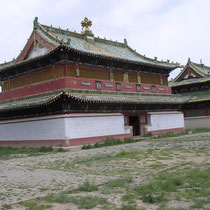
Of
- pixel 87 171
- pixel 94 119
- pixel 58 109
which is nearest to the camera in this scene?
pixel 87 171

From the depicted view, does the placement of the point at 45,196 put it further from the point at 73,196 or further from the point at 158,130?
the point at 158,130

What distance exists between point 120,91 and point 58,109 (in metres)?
6.86

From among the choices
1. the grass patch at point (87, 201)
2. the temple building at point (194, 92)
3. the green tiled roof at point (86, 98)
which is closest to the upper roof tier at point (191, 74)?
the temple building at point (194, 92)

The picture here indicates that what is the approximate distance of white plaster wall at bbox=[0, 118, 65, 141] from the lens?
845 inches

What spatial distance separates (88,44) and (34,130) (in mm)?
9997

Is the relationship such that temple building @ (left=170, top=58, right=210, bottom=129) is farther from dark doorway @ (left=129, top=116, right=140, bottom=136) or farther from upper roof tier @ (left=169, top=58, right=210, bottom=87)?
dark doorway @ (left=129, top=116, right=140, bottom=136)

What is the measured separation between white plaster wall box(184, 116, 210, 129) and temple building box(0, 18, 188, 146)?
23.3ft

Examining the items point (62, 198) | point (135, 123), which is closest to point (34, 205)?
point (62, 198)

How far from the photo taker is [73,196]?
700 cm

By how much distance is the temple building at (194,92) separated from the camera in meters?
36.3

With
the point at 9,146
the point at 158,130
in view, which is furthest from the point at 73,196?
the point at 158,130

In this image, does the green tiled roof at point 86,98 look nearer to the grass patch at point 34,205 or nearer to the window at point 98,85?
the window at point 98,85

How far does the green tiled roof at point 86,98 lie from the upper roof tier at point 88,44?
311cm

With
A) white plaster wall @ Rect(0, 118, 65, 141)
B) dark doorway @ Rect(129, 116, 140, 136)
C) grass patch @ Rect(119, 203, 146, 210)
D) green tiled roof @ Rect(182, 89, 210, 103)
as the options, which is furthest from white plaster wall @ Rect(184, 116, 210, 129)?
grass patch @ Rect(119, 203, 146, 210)
